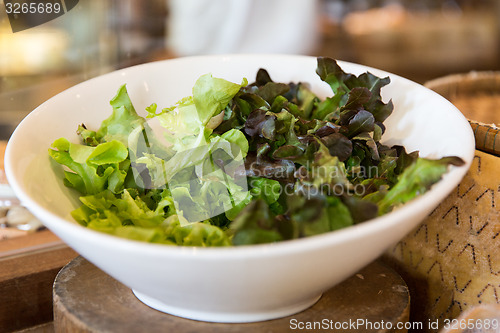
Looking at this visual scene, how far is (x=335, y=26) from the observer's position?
8.03 ft

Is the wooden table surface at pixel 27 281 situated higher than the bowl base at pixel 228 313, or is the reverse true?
the bowl base at pixel 228 313

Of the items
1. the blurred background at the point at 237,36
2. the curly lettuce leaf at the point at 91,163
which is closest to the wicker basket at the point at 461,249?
the curly lettuce leaf at the point at 91,163

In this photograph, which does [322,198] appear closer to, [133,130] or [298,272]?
[298,272]

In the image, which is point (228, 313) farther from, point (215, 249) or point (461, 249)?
point (461, 249)

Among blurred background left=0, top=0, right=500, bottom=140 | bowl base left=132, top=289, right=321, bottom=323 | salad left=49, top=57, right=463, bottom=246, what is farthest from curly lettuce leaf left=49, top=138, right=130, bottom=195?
blurred background left=0, top=0, right=500, bottom=140

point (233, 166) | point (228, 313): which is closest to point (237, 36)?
point (233, 166)

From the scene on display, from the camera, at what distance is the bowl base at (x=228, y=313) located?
1.47 feet

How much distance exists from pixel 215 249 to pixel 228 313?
0.11 m

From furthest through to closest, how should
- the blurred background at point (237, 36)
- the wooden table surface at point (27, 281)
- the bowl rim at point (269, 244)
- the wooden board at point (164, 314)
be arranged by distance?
the blurred background at point (237, 36) → the wooden table surface at point (27, 281) → the wooden board at point (164, 314) → the bowl rim at point (269, 244)

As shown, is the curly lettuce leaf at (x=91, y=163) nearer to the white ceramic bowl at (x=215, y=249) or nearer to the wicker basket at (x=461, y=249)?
the white ceramic bowl at (x=215, y=249)

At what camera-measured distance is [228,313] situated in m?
0.44

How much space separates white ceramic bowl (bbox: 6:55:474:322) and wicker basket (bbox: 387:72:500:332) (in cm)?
6

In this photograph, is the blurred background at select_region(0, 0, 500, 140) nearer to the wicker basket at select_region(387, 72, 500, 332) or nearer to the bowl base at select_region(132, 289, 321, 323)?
the bowl base at select_region(132, 289, 321, 323)

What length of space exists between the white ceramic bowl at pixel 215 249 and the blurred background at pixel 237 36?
0.58ft
